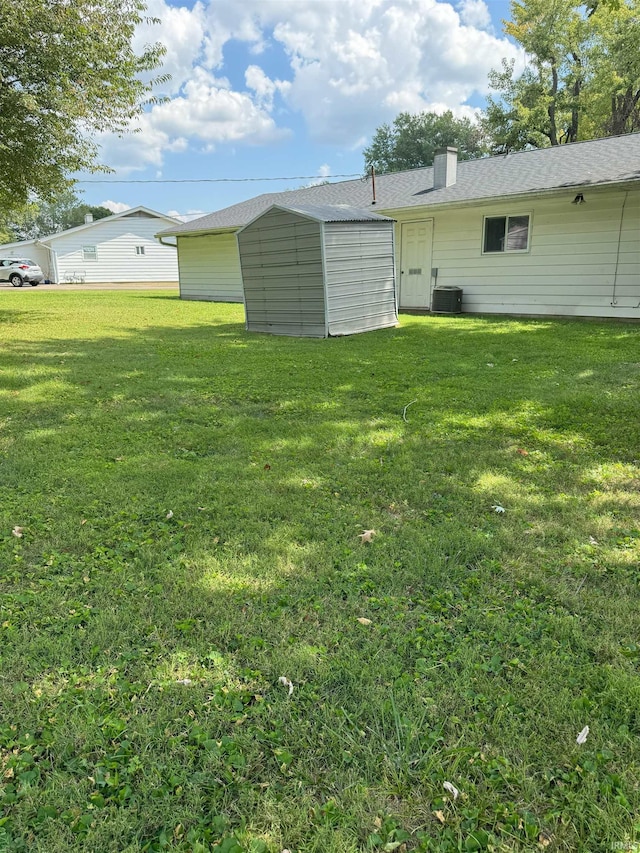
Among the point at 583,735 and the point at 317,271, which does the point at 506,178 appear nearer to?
the point at 317,271

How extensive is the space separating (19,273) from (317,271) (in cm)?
2583

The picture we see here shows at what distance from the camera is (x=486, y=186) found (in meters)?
12.6

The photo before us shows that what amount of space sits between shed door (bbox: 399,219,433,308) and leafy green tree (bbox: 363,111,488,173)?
33.7 metres

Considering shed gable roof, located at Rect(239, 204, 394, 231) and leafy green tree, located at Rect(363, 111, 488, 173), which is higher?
leafy green tree, located at Rect(363, 111, 488, 173)

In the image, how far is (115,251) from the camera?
110 ft

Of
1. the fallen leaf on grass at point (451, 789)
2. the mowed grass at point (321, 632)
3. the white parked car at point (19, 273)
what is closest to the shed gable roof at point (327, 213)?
the mowed grass at point (321, 632)

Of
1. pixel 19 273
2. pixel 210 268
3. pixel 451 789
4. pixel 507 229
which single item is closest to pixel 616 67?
pixel 507 229

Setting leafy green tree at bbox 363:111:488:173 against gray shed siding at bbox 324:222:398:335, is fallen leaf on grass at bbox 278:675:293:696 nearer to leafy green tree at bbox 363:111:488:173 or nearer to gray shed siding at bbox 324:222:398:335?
gray shed siding at bbox 324:222:398:335

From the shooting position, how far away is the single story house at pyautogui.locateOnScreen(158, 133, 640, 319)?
10.5 m

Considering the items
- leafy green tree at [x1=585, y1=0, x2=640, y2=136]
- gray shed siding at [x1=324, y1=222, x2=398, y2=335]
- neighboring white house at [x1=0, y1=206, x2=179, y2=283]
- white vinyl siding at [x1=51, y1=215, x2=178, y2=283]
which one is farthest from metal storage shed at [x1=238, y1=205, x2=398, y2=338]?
white vinyl siding at [x1=51, y1=215, x2=178, y2=283]

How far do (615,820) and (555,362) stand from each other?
20.3 feet

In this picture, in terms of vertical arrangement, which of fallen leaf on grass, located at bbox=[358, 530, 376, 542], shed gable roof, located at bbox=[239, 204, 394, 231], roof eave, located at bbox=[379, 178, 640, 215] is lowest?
fallen leaf on grass, located at bbox=[358, 530, 376, 542]

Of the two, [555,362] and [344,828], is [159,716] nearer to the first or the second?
[344,828]

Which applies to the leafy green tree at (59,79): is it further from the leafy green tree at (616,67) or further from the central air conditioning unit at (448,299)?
the leafy green tree at (616,67)
